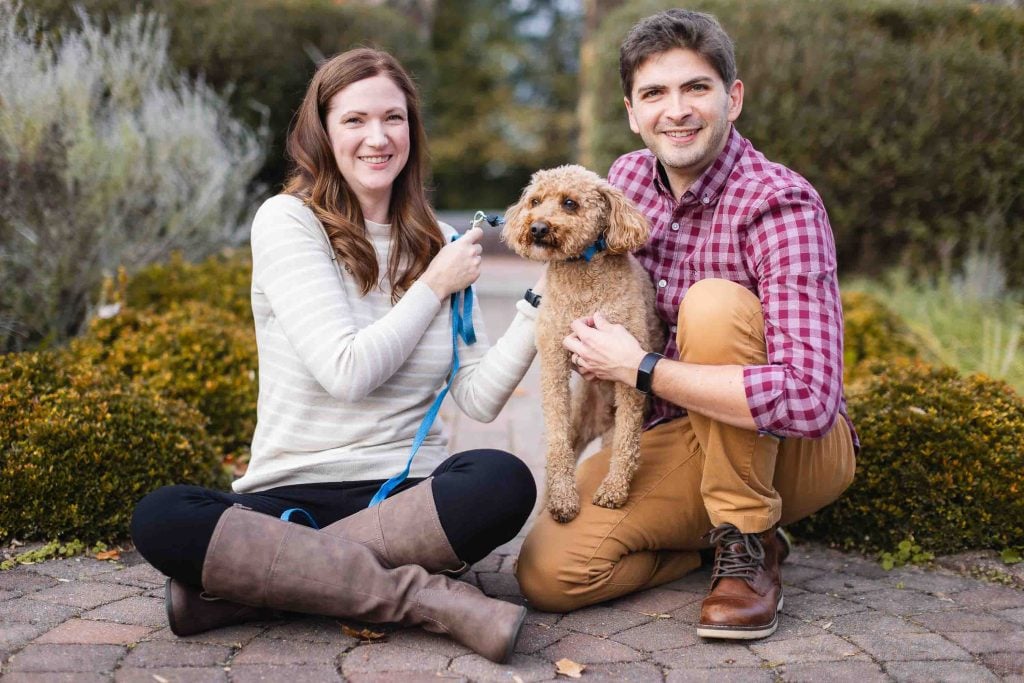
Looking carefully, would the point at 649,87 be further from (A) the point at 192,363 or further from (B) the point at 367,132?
(A) the point at 192,363

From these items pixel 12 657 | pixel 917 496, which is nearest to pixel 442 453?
pixel 12 657

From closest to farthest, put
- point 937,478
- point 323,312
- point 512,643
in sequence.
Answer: point 512,643
point 323,312
point 937,478

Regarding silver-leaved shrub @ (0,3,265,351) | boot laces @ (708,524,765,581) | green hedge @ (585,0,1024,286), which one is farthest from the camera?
green hedge @ (585,0,1024,286)

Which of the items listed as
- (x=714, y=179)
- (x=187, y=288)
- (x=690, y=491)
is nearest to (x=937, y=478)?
(x=690, y=491)

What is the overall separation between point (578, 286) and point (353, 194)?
2.61 ft

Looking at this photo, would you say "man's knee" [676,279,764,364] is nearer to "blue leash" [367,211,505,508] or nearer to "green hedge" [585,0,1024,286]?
"blue leash" [367,211,505,508]

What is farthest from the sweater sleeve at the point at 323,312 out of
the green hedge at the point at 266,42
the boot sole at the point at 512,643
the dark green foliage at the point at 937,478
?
the green hedge at the point at 266,42

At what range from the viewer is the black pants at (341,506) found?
245 cm

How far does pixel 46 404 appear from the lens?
335 cm

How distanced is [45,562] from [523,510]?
160cm

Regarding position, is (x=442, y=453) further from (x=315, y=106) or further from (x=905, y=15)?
(x=905, y=15)

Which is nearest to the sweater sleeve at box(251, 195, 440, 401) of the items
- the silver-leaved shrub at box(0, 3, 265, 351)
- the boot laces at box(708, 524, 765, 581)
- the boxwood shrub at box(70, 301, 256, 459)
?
the boot laces at box(708, 524, 765, 581)

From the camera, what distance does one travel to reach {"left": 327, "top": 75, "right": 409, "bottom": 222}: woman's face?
295 cm

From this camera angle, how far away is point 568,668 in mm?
2473
